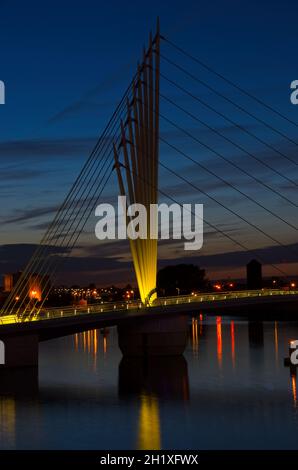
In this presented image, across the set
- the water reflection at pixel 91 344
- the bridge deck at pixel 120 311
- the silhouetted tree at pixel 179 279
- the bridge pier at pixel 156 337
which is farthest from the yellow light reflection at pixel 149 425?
the silhouetted tree at pixel 179 279

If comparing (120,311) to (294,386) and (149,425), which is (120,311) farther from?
(149,425)

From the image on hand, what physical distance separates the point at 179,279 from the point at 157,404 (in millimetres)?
133675

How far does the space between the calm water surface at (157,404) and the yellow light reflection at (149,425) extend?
38 millimetres

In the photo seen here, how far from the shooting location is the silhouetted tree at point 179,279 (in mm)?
172750

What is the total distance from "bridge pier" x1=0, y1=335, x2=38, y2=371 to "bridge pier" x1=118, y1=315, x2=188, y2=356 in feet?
33.7

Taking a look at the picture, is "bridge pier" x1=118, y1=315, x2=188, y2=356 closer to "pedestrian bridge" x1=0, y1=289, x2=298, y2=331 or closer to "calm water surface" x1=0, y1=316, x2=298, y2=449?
"calm water surface" x1=0, y1=316, x2=298, y2=449

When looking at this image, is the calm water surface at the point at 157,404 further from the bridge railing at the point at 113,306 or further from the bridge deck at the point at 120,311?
the bridge railing at the point at 113,306

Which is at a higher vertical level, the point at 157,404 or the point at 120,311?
the point at 120,311

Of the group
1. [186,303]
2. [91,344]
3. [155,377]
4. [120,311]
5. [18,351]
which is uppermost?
[186,303]

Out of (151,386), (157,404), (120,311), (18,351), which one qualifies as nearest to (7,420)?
(157,404)

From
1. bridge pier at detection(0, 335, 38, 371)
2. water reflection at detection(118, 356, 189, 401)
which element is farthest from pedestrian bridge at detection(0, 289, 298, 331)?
water reflection at detection(118, 356, 189, 401)

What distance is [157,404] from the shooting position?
135 ft

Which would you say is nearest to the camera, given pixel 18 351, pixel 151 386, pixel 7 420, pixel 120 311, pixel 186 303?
pixel 7 420
